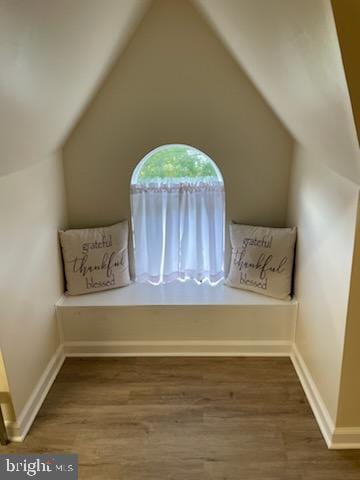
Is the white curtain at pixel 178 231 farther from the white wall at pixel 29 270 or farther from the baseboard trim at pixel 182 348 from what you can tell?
the white wall at pixel 29 270

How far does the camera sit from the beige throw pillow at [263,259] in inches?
108

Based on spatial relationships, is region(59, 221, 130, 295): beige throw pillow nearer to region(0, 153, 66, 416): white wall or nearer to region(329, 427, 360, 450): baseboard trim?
region(0, 153, 66, 416): white wall

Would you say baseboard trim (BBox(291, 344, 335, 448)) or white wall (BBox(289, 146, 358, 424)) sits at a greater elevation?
white wall (BBox(289, 146, 358, 424))

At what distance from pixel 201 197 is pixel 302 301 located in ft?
3.38

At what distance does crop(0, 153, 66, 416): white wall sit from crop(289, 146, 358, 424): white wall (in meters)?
1.65

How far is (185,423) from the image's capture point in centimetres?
224

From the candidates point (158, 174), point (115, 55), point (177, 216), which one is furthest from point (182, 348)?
point (115, 55)

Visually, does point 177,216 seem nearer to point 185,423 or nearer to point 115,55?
point 115,55

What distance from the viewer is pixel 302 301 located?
2.61m

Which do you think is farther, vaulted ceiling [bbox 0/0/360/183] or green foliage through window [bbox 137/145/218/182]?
green foliage through window [bbox 137/145/218/182]

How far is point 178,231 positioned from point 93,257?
26.3 inches

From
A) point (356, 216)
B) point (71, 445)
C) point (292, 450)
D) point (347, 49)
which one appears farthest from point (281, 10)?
point (71, 445)

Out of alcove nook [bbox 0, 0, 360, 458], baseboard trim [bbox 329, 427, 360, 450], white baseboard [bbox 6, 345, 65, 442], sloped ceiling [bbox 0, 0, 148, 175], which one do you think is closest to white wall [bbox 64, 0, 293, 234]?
alcove nook [bbox 0, 0, 360, 458]

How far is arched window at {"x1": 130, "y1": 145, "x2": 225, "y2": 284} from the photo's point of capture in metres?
2.94
